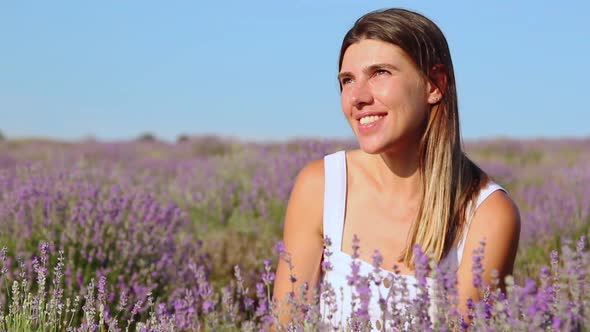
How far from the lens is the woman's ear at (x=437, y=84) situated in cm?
287

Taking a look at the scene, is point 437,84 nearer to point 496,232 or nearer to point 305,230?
point 496,232

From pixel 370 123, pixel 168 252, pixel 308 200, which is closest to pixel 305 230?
pixel 308 200

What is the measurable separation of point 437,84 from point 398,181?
1.37ft

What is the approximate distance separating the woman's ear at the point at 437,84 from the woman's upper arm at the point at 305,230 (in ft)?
1.78

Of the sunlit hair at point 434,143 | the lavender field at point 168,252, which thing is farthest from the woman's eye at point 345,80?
the lavender field at point 168,252

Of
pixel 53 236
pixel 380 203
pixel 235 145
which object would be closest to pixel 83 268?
pixel 53 236

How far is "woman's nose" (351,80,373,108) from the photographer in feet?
9.00

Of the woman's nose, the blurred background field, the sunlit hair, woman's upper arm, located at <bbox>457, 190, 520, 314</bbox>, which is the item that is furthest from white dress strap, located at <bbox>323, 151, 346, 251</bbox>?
the blurred background field

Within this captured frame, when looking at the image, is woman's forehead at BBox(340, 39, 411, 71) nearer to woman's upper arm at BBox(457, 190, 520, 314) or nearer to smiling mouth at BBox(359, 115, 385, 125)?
smiling mouth at BBox(359, 115, 385, 125)

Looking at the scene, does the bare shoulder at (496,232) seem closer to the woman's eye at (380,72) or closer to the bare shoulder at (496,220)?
the bare shoulder at (496,220)

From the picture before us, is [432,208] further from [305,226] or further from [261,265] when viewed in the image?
[261,265]

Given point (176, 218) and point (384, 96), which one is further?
point (176, 218)

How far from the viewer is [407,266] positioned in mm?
2893

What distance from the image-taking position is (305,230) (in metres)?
3.05
